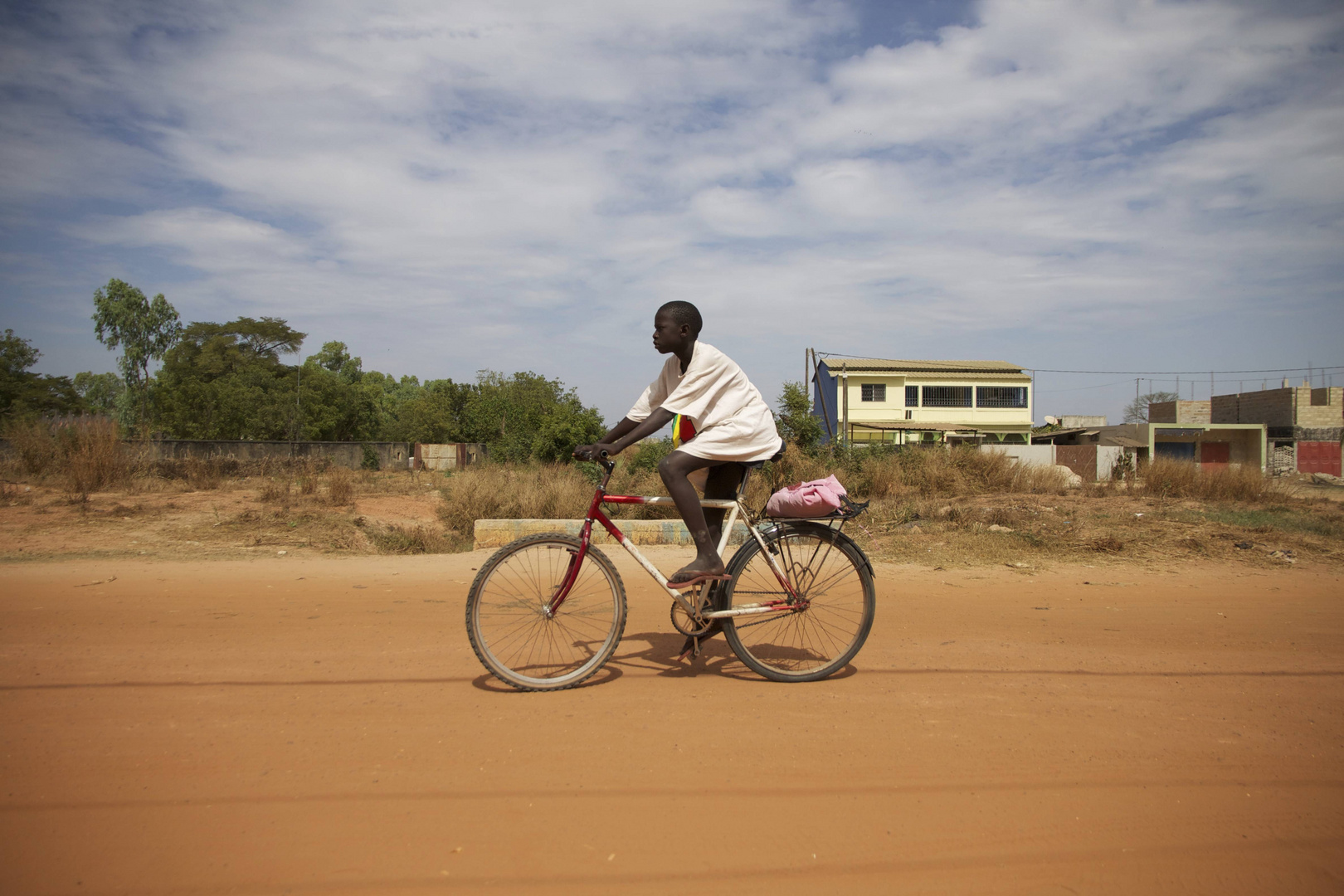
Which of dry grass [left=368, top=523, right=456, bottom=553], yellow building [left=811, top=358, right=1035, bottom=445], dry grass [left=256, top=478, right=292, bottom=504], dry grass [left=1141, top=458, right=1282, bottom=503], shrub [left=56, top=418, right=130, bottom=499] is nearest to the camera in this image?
dry grass [left=368, top=523, right=456, bottom=553]

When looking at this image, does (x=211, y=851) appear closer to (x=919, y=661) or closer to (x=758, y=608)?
(x=758, y=608)

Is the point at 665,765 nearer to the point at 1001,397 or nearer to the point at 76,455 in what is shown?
the point at 76,455

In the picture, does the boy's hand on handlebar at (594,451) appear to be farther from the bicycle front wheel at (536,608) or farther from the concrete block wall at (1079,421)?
the concrete block wall at (1079,421)

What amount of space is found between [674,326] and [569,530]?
4.64m

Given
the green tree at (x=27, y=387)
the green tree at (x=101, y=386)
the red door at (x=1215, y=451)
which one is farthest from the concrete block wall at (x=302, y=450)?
the green tree at (x=101, y=386)

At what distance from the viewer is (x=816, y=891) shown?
6.51ft

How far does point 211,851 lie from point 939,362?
5809 cm

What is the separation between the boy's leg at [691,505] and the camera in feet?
11.9

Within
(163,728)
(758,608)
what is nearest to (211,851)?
(163,728)

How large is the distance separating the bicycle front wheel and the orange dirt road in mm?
181

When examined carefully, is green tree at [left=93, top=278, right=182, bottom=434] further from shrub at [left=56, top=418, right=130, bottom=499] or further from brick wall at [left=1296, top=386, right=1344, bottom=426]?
brick wall at [left=1296, top=386, right=1344, bottom=426]

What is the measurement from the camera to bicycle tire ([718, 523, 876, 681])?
12.5ft

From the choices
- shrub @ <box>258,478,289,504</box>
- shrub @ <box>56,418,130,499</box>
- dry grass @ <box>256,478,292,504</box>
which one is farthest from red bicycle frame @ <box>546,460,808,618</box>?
shrub @ <box>56,418,130,499</box>

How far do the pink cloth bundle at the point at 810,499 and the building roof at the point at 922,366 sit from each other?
164ft
